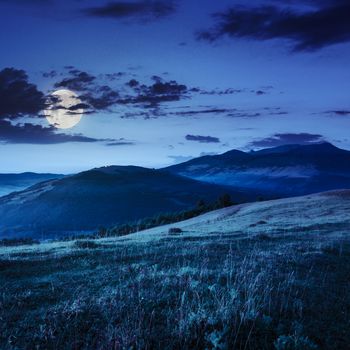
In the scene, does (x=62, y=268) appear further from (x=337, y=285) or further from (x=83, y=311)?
(x=337, y=285)

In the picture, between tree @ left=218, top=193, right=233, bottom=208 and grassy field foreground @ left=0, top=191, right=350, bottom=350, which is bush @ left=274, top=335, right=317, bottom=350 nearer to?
grassy field foreground @ left=0, top=191, right=350, bottom=350

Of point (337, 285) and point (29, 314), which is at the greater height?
point (29, 314)

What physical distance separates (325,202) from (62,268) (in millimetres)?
47338

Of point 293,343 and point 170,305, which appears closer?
point 293,343

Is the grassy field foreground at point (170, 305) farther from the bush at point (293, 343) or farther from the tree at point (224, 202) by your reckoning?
the tree at point (224, 202)

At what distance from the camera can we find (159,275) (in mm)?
9695

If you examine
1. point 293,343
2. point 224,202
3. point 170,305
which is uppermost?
point 170,305

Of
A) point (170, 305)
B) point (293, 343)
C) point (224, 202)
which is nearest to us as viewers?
point (293, 343)

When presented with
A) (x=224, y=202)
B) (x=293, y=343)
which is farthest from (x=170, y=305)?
(x=224, y=202)

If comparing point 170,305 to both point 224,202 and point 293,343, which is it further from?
point 224,202

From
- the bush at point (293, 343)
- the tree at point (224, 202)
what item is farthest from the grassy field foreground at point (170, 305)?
the tree at point (224, 202)

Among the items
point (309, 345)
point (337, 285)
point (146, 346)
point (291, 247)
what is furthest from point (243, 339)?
point (291, 247)

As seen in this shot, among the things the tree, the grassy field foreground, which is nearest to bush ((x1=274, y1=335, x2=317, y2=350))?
the grassy field foreground

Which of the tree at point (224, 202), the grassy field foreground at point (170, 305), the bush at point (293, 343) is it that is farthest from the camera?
the tree at point (224, 202)
